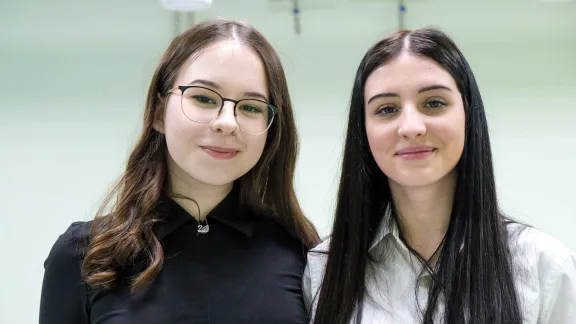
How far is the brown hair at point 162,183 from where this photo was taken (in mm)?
1157

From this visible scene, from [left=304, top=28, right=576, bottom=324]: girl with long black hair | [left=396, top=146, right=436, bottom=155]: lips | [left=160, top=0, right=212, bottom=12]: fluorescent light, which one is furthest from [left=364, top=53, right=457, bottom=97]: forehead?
[left=160, top=0, right=212, bottom=12]: fluorescent light

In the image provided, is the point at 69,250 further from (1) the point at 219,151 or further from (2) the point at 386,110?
(2) the point at 386,110

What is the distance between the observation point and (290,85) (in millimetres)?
2580

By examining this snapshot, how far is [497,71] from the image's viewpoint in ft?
8.65

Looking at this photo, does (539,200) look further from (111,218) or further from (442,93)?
(111,218)

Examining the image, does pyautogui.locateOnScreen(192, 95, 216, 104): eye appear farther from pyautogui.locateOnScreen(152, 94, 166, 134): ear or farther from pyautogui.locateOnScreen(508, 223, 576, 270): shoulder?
pyautogui.locateOnScreen(508, 223, 576, 270): shoulder

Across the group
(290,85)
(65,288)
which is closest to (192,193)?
(65,288)

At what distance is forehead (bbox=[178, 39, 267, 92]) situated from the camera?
120cm

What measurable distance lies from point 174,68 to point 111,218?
1.42ft

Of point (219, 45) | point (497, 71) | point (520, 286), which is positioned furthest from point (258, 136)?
point (497, 71)

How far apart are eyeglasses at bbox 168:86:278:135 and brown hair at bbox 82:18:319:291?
3.5 inches

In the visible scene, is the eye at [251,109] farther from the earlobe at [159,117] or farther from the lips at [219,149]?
A: the earlobe at [159,117]

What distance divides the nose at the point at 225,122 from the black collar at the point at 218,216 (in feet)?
0.80

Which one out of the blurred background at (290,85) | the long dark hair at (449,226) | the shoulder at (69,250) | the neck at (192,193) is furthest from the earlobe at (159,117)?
the blurred background at (290,85)
